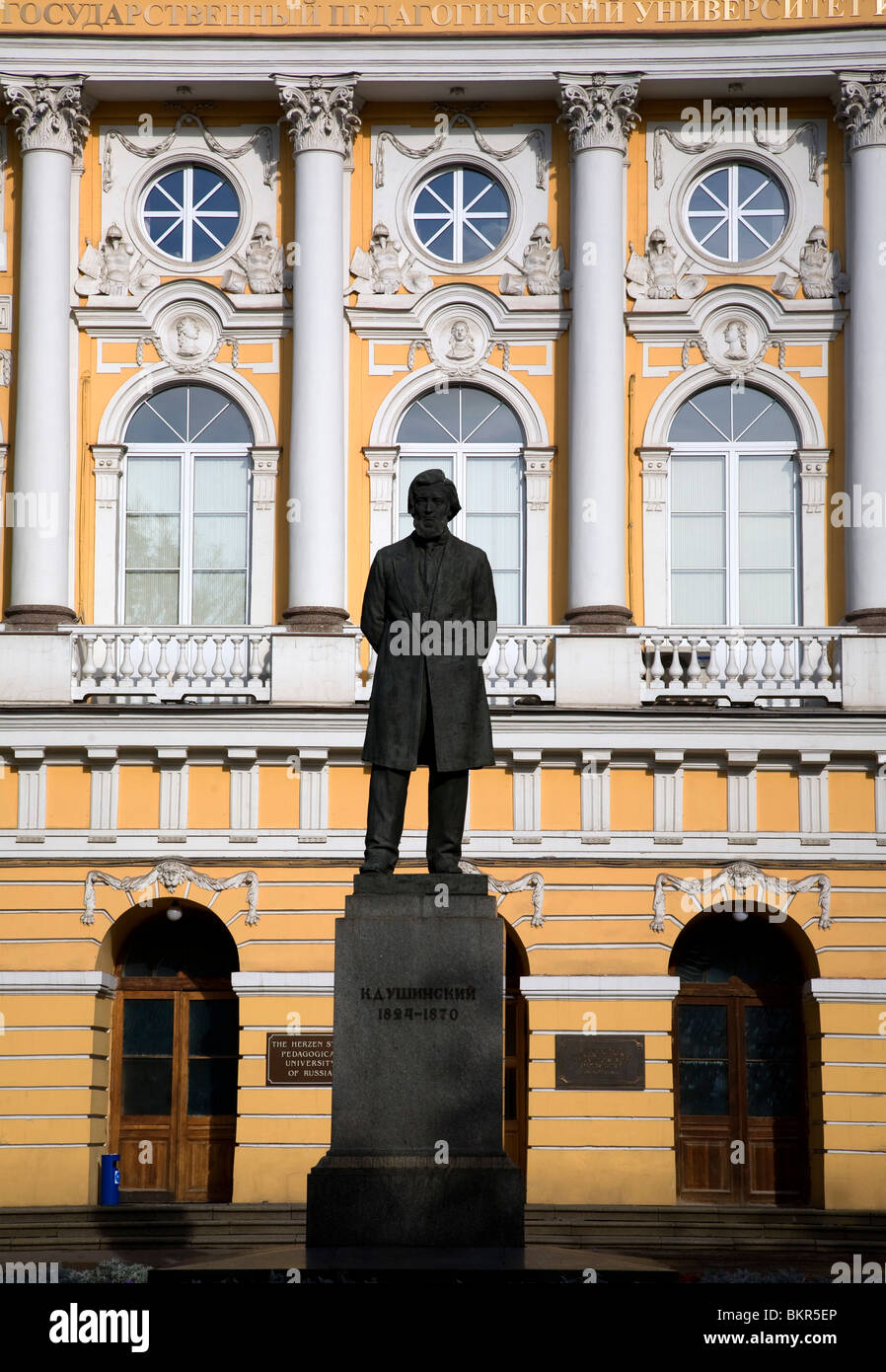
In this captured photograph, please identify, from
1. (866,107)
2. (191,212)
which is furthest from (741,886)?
(191,212)

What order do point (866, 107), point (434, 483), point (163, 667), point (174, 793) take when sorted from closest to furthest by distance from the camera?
point (434, 483)
point (174, 793)
point (163, 667)
point (866, 107)

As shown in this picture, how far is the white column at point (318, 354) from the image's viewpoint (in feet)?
84.4

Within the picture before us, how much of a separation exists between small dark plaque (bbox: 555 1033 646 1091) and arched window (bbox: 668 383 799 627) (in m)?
5.61

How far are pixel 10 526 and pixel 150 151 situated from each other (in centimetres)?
530

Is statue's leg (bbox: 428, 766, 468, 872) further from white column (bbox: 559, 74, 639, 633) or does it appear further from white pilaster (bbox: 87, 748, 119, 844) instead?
white column (bbox: 559, 74, 639, 633)

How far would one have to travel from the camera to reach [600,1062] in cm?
2406

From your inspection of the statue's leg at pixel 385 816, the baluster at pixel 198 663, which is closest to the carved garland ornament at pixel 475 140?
the baluster at pixel 198 663

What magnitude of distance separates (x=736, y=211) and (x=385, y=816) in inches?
622

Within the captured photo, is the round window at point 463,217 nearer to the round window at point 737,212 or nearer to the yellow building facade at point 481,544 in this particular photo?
the yellow building facade at point 481,544

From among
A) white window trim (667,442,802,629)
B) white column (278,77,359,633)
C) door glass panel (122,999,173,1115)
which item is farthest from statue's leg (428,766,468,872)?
white window trim (667,442,802,629)

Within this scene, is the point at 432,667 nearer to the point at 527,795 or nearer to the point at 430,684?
the point at 430,684

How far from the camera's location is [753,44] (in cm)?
2631

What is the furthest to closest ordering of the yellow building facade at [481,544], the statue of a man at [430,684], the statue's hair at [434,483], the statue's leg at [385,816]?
1. the yellow building facade at [481,544]
2. the statue's hair at [434,483]
3. the statue of a man at [430,684]
4. the statue's leg at [385,816]
